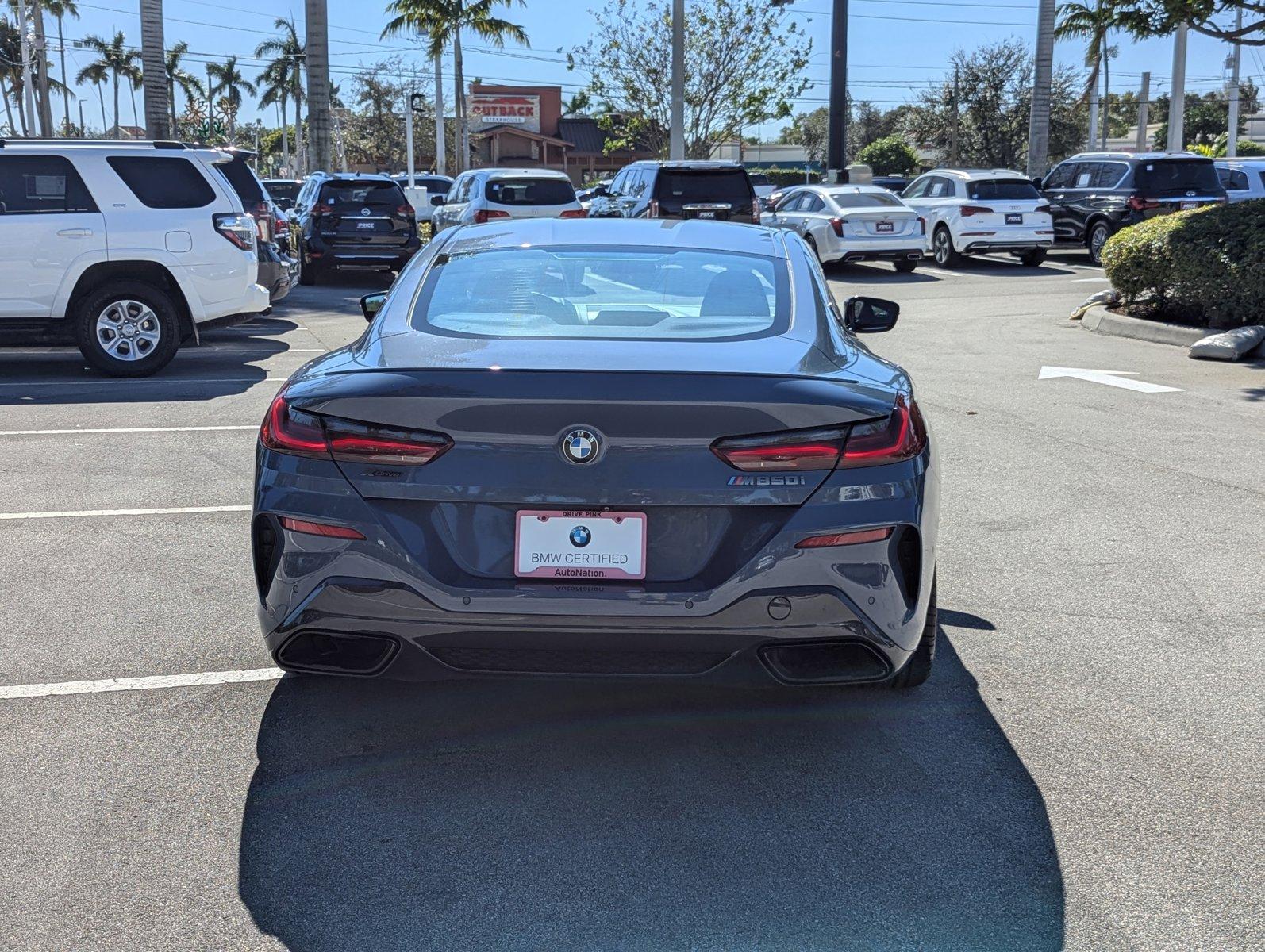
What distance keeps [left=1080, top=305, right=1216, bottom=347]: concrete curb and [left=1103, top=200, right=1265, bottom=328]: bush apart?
0.96 ft

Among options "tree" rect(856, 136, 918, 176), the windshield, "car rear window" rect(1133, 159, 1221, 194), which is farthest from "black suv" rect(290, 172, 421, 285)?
"tree" rect(856, 136, 918, 176)

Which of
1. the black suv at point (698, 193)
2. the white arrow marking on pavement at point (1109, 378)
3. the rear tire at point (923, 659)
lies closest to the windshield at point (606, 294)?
the rear tire at point (923, 659)

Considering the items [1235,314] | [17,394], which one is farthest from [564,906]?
[1235,314]

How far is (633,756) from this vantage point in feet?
13.7

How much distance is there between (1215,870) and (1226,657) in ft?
5.77

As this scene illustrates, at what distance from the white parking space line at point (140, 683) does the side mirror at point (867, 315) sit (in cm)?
257

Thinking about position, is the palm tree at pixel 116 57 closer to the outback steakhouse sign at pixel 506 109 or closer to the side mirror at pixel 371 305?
the outback steakhouse sign at pixel 506 109

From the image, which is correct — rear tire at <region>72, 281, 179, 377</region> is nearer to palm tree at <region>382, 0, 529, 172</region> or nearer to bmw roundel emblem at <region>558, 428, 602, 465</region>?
bmw roundel emblem at <region>558, 428, 602, 465</region>

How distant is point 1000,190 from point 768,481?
22650mm

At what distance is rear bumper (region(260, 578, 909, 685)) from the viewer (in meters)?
3.64

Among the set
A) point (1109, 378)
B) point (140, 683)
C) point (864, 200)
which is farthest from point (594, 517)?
point (864, 200)

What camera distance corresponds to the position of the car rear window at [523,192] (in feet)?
72.6

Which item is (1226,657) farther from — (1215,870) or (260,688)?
(260,688)

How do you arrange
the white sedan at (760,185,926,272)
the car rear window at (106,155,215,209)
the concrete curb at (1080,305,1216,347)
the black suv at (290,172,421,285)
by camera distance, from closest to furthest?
the car rear window at (106,155,215,209)
the concrete curb at (1080,305,1216,347)
the black suv at (290,172,421,285)
the white sedan at (760,185,926,272)
